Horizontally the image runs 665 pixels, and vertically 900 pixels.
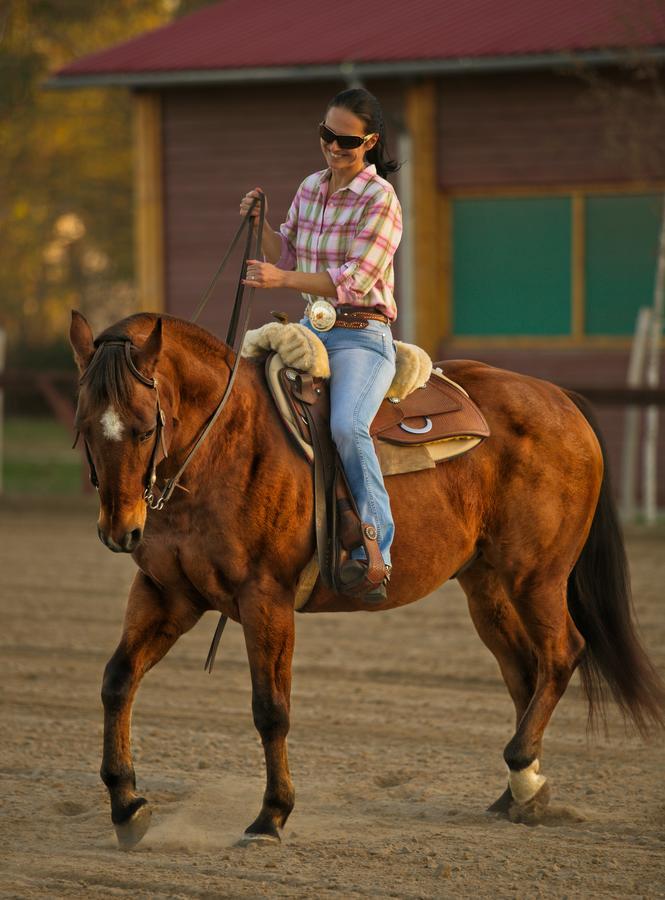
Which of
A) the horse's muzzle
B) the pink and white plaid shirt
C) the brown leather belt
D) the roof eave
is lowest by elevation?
the horse's muzzle

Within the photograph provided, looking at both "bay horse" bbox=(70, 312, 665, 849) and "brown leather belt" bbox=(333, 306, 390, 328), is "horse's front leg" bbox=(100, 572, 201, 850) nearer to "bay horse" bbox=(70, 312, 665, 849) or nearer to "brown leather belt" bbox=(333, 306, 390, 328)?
"bay horse" bbox=(70, 312, 665, 849)

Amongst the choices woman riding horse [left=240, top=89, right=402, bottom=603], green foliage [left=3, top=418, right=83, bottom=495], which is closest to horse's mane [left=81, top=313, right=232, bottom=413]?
woman riding horse [left=240, top=89, right=402, bottom=603]

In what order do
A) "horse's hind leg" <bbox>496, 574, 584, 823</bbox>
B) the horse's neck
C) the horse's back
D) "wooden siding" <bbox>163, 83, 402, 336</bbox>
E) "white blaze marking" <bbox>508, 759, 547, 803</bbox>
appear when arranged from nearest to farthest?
the horse's neck
"white blaze marking" <bbox>508, 759, 547, 803</bbox>
"horse's hind leg" <bbox>496, 574, 584, 823</bbox>
the horse's back
"wooden siding" <bbox>163, 83, 402, 336</bbox>

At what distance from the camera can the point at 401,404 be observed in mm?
5355

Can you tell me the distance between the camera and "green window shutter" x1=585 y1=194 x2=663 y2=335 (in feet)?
47.2

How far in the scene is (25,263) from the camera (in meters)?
33.5

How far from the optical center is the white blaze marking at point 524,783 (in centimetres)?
518

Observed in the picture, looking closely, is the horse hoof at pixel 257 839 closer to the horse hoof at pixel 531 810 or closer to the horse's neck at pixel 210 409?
the horse hoof at pixel 531 810

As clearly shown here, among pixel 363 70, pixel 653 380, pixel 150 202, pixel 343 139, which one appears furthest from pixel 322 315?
pixel 150 202

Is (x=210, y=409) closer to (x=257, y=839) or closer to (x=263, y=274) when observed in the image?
(x=263, y=274)

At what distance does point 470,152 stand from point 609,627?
974cm

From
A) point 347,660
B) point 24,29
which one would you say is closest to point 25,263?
point 24,29

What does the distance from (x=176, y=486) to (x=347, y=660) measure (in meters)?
3.52

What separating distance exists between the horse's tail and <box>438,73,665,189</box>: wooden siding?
8689 millimetres
